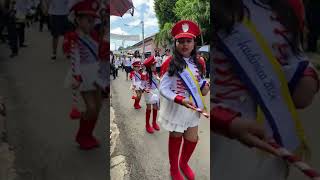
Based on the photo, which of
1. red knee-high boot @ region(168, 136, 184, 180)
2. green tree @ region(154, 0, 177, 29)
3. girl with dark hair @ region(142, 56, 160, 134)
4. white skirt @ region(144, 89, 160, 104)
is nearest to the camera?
red knee-high boot @ region(168, 136, 184, 180)

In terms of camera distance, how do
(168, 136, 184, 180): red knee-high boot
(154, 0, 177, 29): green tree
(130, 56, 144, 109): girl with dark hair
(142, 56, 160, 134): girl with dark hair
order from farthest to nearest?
1. (130, 56, 144, 109): girl with dark hair
2. (154, 0, 177, 29): green tree
3. (142, 56, 160, 134): girl with dark hair
4. (168, 136, 184, 180): red knee-high boot

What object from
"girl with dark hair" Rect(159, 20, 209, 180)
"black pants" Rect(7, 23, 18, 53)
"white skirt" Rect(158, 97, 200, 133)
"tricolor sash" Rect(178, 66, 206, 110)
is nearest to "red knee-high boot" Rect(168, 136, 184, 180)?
"girl with dark hair" Rect(159, 20, 209, 180)

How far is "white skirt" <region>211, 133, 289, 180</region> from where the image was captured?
6.23 feet

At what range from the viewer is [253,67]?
188cm

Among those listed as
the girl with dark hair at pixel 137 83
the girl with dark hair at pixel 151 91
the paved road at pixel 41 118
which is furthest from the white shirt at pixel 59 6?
the girl with dark hair at pixel 137 83

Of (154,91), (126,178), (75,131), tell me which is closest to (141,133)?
(154,91)

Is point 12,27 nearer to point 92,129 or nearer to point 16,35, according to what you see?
point 16,35

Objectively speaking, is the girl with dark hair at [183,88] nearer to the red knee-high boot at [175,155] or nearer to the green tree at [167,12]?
the red knee-high boot at [175,155]

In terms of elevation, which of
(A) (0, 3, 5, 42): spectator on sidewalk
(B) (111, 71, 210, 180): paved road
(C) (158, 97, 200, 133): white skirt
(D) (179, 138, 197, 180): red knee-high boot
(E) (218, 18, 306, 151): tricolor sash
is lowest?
(B) (111, 71, 210, 180): paved road

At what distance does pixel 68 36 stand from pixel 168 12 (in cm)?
533

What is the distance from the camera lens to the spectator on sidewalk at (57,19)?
1.89 meters

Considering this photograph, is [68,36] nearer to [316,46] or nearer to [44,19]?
[44,19]

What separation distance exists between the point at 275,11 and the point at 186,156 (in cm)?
200

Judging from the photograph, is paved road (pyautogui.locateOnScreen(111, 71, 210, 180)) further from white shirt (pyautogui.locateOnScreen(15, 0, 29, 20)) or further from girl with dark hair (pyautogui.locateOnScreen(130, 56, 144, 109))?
white shirt (pyautogui.locateOnScreen(15, 0, 29, 20))
